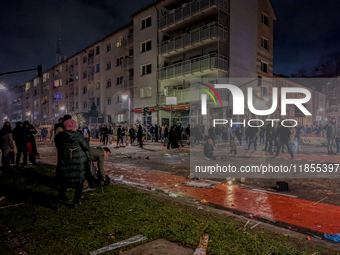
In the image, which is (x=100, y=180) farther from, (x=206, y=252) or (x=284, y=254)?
(x=284, y=254)

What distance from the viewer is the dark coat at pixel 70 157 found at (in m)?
4.15

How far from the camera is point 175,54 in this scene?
26984 millimetres

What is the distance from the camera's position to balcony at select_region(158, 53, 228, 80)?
22.1m

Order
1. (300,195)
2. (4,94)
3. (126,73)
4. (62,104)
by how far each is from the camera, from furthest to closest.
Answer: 1. (4,94)
2. (62,104)
3. (126,73)
4. (300,195)

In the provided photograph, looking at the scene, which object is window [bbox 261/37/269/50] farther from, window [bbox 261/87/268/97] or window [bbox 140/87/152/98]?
window [bbox 140/87/152/98]

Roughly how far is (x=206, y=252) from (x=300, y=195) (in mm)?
3806

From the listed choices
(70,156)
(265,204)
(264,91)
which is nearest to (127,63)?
(264,91)

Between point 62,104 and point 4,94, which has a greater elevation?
point 4,94

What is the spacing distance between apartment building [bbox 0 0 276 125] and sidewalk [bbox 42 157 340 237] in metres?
16.9

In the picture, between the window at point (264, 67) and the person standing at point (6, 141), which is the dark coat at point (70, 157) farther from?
the window at point (264, 67)

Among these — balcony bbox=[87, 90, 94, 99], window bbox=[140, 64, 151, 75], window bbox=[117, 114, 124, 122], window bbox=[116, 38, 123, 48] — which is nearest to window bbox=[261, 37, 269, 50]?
window bbox=[140, 64, 151, 75]

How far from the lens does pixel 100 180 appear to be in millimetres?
5465

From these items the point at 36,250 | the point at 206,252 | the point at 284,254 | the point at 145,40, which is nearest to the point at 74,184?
the point at 36,250

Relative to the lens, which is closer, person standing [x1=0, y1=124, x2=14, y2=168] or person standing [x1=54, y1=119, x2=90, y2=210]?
person standing [x1=54, y1=119, x2=90, y2=210]
